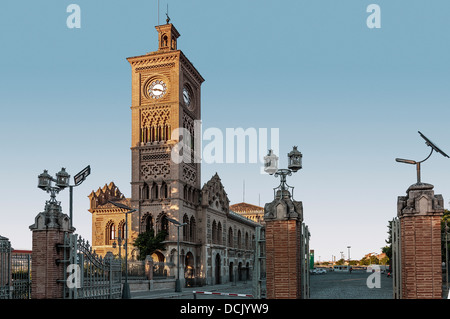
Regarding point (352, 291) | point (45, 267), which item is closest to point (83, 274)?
point (45, 267)

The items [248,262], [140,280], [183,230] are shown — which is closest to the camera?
[140,280]

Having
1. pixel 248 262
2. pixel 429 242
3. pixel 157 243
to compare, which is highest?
pixel 429 242

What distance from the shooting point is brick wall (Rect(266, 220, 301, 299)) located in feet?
39.9

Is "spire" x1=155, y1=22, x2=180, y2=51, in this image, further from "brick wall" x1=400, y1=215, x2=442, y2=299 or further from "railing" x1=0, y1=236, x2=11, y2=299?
"brick wall" x1=400, y1=215, x2=442, y2=299

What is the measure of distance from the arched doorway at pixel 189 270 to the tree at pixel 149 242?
537cm

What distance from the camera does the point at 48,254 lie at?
14.8 m

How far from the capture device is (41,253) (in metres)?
14.8

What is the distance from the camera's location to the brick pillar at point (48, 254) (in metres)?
14.7

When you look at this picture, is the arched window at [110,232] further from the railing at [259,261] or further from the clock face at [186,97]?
the railing at [259,261]

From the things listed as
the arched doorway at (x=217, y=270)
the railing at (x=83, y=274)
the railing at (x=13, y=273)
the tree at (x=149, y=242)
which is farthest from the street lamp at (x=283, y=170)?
the arched doorway at (x=217, y=270)

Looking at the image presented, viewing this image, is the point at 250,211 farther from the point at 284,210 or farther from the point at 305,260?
the point at 284,210
